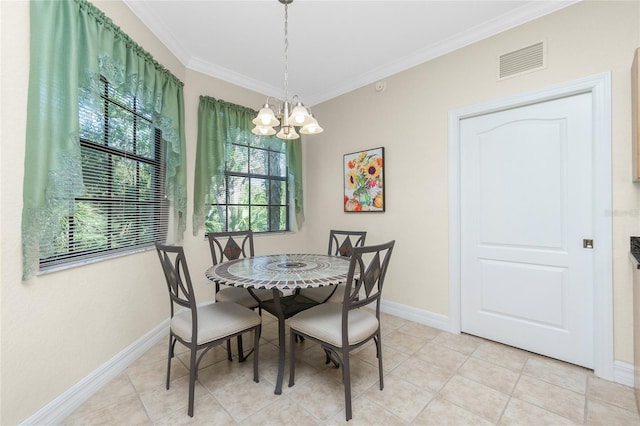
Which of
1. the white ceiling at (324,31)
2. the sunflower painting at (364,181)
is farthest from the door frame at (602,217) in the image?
→ the sunflower painting at (364,181)

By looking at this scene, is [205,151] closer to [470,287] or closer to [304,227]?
[304,227]

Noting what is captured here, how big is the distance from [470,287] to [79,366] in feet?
10.0

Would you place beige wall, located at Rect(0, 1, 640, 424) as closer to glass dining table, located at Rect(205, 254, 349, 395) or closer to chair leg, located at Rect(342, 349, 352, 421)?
glass dining table, located at Rect(205, 254, 349, 395)

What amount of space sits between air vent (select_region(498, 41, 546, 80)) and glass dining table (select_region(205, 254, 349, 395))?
2.12 metres

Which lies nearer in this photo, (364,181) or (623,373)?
(623,373)

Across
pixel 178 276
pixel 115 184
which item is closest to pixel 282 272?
pixel 178 276

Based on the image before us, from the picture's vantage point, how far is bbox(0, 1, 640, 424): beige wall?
1326mm

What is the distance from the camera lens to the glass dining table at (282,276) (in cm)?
167

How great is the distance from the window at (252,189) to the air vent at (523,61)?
253 centimetres

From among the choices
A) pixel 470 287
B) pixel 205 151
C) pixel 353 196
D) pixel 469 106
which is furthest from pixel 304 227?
pixel 469 106

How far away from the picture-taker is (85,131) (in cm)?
176

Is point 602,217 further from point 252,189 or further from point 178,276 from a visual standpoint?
point 252,189

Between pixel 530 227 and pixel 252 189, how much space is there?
9.75 feet

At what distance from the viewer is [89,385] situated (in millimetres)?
1736
